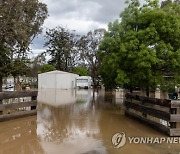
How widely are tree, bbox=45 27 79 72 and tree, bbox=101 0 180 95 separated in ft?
147

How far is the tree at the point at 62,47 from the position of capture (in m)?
59.8

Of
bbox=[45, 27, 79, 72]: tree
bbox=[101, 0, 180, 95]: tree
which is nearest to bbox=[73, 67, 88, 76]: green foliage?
bbox=[45, 27, 79, 72]: tree

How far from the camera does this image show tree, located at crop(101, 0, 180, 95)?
1371 centimetres

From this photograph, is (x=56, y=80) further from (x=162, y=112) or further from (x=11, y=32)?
(x=162, y=112)

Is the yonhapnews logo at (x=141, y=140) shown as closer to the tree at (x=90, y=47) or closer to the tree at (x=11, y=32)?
the tree at (x=11, y=32)

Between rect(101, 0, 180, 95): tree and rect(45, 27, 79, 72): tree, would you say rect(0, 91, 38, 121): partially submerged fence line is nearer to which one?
rect(101, 0, 180, 95): tree

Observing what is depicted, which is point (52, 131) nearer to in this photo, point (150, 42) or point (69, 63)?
point (150, 42)

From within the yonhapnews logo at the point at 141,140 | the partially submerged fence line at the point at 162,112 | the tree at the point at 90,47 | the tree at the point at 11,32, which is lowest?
the yonhapnews logo at the point at 141,140

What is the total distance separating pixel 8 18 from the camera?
13117 millimetres

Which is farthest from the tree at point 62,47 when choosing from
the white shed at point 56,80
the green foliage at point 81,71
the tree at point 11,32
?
the tree at point 11,32

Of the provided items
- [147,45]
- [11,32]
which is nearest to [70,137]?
[11,32]

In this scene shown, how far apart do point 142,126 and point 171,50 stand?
16.3 feet

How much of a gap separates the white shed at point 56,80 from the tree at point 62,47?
1229 cm

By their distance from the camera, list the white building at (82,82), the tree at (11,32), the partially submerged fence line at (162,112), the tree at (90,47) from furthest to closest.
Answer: the tree at (90,47), the white building at (82,82), the tree at (11,32), the partially submerged fence line at (162,112)
